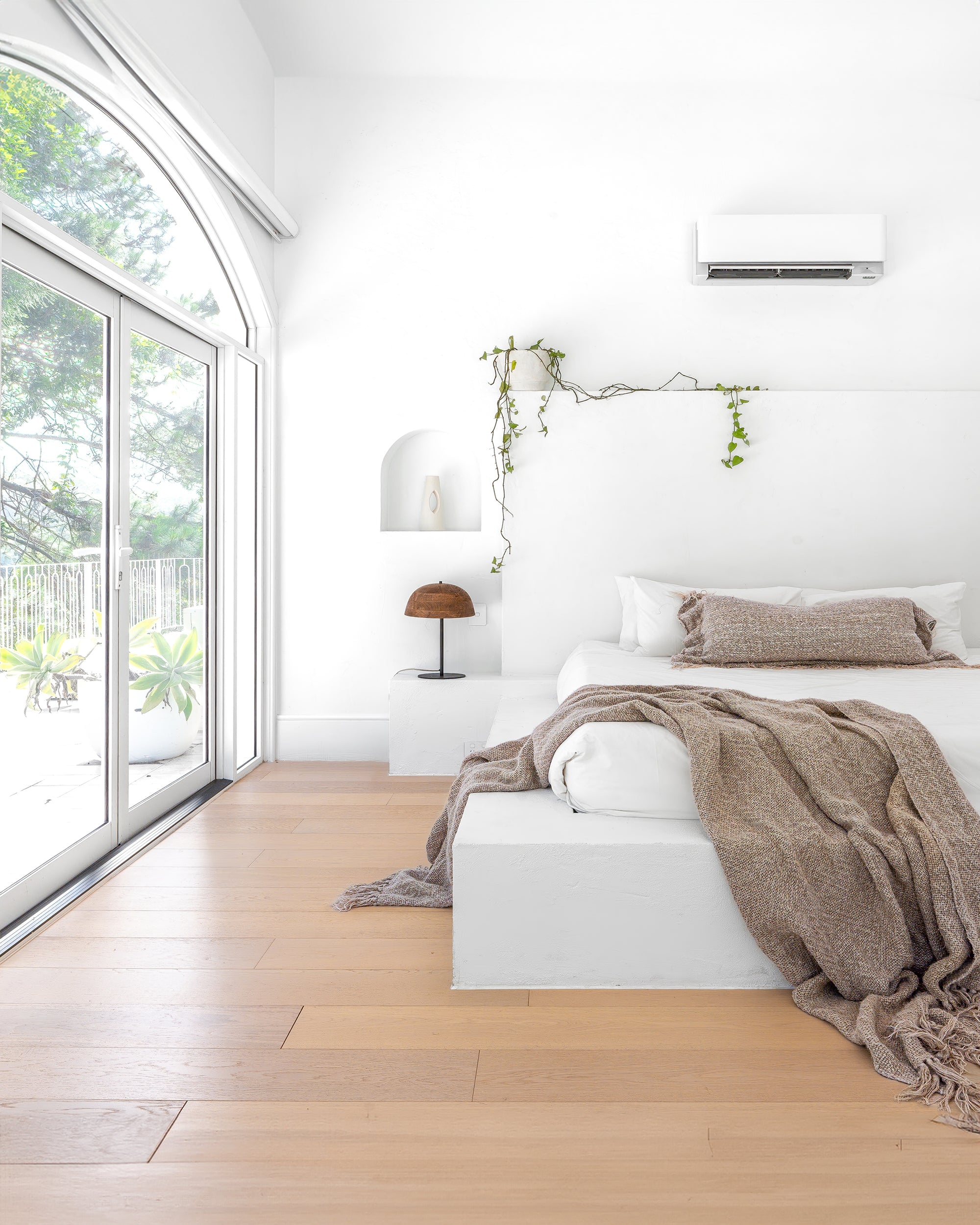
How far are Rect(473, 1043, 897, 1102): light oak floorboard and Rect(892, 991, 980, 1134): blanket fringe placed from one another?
0.07 m

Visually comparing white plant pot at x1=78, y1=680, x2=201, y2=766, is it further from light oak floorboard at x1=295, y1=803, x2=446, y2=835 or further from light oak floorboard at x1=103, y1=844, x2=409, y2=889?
light oak floorboard at x1=295, y1=803, x2=446, y2=835

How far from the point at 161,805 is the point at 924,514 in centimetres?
340

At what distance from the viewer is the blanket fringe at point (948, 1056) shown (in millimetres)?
1658

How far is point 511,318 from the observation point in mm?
4391

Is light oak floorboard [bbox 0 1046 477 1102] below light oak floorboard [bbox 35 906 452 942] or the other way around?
below

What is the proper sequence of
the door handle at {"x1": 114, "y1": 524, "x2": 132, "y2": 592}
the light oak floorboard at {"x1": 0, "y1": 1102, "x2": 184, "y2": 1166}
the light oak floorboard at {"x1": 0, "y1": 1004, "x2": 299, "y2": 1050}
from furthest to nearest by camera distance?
the door handle at {"x1": 114, "y1": 524, "x2": 132, "y2": 592} < the light oak floorboard at {"x1": 0, "y1": 1004, "x2": 299, "y2": 1050} < the light oak floorboard at {"x1": 0, "y1": 1102, "x2": 184, "y2": 1166}

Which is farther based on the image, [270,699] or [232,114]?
[270,699]

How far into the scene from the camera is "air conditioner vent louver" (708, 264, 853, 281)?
13.9 feet

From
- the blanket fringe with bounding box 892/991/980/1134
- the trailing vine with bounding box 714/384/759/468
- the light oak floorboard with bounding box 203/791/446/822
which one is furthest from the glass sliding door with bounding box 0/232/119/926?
the trailing vine with bounding box 714/384/759/468

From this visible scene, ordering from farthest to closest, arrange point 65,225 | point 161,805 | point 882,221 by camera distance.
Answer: point 882,221
point 161,805
point 65,225

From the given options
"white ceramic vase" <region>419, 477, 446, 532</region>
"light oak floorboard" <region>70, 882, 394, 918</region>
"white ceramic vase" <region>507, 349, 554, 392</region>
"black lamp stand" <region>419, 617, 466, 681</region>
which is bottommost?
"light oak floorboard" <region>70, 882, 394, 918</region>

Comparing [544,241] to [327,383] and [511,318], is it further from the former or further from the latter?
[327,383]

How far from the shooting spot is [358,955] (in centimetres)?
233

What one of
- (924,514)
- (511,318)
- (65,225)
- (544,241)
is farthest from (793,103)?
(65,225)
